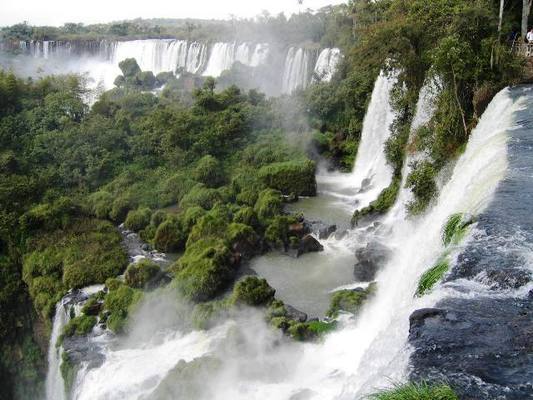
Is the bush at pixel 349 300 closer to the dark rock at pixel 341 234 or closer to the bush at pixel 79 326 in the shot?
the dark rock at pixel 341 234

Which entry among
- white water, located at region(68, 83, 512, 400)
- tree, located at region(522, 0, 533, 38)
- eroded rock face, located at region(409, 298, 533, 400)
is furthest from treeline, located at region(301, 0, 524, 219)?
eroded rock face, located at region(409, 298, 533, 400)

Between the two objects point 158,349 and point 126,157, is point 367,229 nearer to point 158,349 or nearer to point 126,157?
point 158,349

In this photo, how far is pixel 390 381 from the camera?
242 inches

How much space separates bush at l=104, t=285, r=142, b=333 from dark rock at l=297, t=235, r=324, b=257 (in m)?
6.49

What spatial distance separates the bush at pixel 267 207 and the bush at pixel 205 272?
3.83 m

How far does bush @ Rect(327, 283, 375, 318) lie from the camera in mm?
15312

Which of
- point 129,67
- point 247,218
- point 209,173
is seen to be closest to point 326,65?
point 209,173

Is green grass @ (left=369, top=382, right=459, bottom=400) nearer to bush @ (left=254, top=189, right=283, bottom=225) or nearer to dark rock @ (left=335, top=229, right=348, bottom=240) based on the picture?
dark rock @ (left=335, top=229, right=348, bottom=240)

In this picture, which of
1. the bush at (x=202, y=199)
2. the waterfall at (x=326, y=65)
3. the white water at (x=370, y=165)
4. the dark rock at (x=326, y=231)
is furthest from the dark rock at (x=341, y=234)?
the waterfall at (x=326, y=65)

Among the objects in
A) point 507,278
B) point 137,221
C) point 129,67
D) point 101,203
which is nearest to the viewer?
point 507,278

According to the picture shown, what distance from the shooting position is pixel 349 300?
15516 mm

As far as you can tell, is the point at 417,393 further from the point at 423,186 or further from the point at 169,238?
the point at 169,238

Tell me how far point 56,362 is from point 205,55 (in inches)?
1634

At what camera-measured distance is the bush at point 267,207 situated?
2320 centimetres
